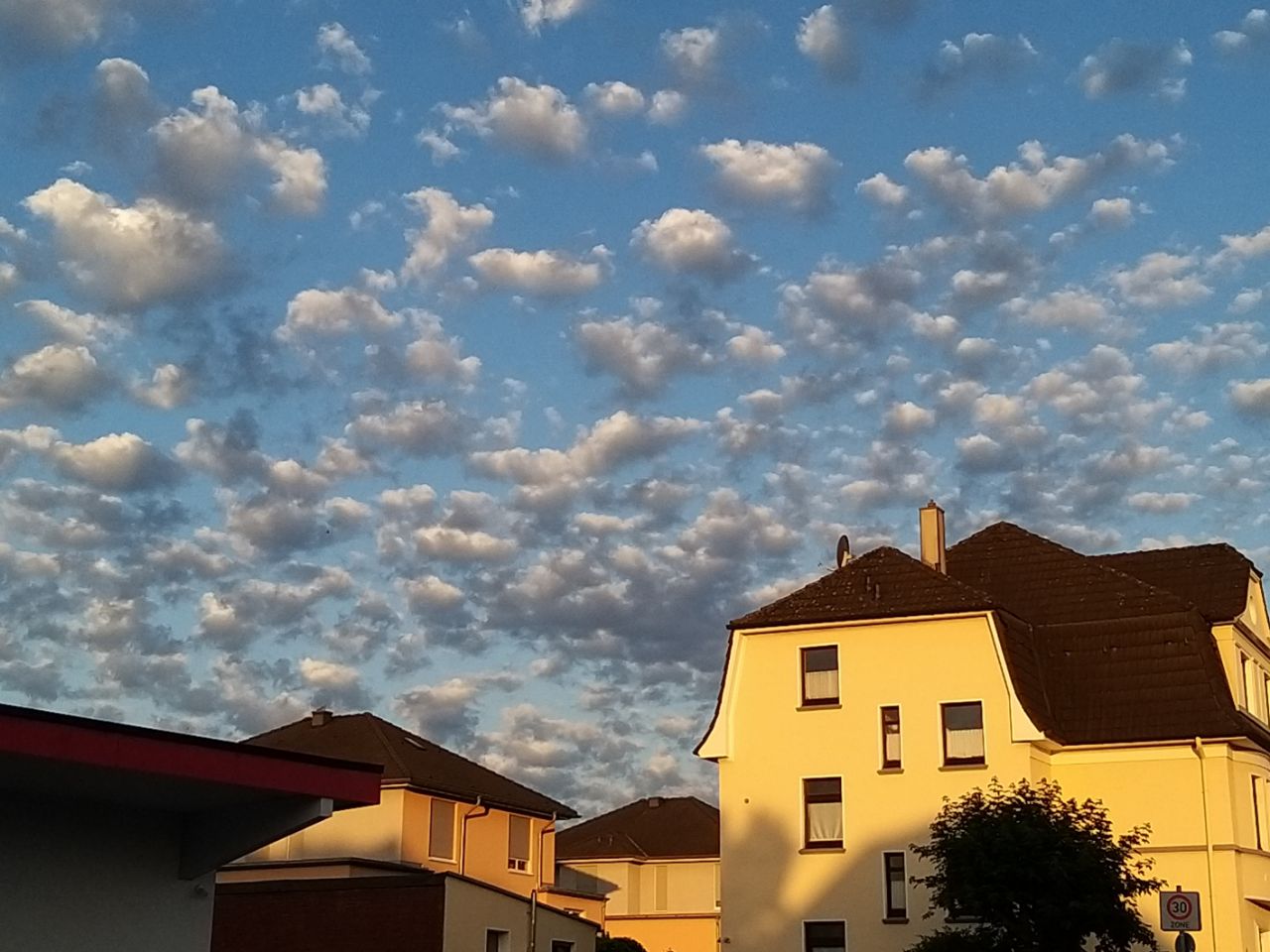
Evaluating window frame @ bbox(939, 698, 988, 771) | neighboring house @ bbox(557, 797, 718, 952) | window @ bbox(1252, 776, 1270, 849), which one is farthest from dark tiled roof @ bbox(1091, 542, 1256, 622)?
neighboring house @ bbox(557, 797, 718, 952)

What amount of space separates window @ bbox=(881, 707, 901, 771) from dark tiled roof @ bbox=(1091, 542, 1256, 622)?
849 centimetres

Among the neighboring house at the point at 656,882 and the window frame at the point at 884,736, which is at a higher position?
the window frame at the point at 884,736

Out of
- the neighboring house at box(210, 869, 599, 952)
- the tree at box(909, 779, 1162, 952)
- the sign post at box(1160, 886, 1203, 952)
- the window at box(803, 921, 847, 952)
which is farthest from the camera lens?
the window at box(803, 921, 847, 952)

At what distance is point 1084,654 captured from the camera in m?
39.9

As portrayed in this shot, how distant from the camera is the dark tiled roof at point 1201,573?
133 feet

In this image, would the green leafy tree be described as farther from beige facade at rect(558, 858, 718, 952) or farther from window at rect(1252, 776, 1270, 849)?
window at rect(1252, 776, 1270, 849)

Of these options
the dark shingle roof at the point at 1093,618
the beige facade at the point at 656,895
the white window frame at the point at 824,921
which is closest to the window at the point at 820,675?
the dark shingle roof at the point at 1093,618

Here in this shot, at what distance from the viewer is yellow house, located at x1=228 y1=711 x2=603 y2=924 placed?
44.0 m

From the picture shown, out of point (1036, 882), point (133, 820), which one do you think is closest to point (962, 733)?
point (1036, 882)

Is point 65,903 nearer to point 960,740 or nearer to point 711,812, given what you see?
point 960,740

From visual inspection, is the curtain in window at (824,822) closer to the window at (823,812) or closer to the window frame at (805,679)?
the window at (823,812)

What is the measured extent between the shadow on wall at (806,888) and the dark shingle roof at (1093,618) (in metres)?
4.95

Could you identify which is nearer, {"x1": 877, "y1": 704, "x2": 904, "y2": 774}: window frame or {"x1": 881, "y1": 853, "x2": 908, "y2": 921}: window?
{"x1": 881, "y1": 853, "x2": 908, "y2": 921}: window

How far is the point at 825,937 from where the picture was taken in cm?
3838
